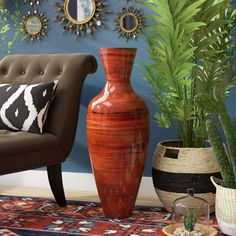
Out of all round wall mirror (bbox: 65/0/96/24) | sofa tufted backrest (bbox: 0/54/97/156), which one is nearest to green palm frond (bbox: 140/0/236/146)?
sofa tufted backrest (bbox: 0/54/97/156)

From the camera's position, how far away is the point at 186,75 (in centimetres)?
276

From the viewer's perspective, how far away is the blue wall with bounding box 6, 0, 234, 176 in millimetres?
3225

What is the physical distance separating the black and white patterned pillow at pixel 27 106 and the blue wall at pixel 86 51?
0.57 metres

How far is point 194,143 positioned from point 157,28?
67 centimetres

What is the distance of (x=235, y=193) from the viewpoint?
2312 millimetres

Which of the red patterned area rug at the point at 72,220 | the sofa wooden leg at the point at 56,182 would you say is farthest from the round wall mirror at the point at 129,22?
the red patterned area rug at the point at 72,220

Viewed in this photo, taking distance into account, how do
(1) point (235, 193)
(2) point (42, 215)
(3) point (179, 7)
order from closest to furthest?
1. (1) point (235, 193)
2. (3) point (179, 7)
3. (2) point (42, 215)

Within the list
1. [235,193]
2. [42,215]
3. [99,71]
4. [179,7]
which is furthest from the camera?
[99,71]

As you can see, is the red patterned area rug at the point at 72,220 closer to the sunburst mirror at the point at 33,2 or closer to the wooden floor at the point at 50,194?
the wooden floor at the point at 50,194

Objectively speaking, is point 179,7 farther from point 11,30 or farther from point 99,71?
point 11,30

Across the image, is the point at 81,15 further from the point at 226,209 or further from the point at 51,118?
the point at 226,209

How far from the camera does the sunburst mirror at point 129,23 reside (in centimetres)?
318

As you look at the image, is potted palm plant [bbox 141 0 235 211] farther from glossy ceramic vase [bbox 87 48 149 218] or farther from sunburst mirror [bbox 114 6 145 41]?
sunburst mirror [bbox 114 6 145 41]

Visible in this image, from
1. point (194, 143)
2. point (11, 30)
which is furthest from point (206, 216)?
point (11, 30)
